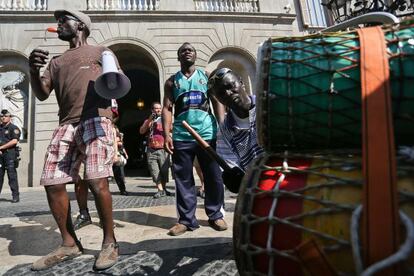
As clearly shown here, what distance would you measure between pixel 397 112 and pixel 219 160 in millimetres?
1198

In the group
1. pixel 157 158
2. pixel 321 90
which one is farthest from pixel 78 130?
pixel 157 158

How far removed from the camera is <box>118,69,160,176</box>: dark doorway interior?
47.8 ft

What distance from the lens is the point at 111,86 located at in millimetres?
2232

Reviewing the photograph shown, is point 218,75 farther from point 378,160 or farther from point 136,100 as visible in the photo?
point 136,100

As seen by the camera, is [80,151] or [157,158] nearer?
[80,151]

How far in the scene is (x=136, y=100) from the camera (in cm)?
1577

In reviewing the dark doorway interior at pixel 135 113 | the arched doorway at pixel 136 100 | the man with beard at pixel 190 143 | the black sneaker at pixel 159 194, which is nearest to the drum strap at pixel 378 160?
the man with beard at pixel 190 143

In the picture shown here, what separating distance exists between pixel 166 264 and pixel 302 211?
1.36 m

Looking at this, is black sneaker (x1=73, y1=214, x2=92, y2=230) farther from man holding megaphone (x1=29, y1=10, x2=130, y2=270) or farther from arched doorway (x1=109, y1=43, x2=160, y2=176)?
arched doorway (x1=109, y1=43, x2=160, y2=176)

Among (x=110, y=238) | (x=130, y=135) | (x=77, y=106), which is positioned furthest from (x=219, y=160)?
(x=130, y=135)

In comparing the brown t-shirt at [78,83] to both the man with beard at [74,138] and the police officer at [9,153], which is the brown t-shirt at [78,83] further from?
the police officer at [9,153]

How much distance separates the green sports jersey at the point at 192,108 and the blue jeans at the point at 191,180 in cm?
12

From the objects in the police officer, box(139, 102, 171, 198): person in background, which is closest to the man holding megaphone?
box(139, 102, 171, 198): person in background

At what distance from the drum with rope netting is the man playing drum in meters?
1.00
